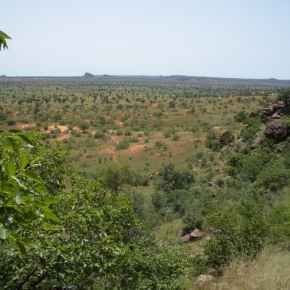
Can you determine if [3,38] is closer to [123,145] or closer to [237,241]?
[237,241]

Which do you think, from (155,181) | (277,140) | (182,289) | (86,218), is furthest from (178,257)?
(277,140)

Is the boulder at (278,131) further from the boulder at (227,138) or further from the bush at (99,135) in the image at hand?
the bush at (99,135)

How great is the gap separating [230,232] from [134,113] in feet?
170

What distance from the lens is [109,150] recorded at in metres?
38.7

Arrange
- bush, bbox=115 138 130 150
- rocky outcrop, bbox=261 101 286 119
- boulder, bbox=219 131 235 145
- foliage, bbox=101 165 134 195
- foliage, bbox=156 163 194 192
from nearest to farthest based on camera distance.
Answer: foliage, bbox=101 165 134 195, foliage, bbox=156 163 194 192, rocky outcrop, bbox=261 101 286 119, boulder, bbox=219 131 235 145, bush, bbox=115 138 130 150

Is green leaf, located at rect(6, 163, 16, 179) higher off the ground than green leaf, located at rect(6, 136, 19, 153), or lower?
lower

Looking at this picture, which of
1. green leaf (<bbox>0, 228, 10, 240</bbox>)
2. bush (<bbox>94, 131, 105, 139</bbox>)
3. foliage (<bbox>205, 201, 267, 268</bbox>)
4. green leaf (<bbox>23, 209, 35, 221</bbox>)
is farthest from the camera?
bush (<bbox>94, 131, 105, 139</bbox>)

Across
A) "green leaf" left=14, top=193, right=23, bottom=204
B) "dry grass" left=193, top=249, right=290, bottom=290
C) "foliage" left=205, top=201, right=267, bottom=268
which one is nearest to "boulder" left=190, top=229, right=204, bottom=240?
"foliage" left=205, top=201, right=267, bottom=268

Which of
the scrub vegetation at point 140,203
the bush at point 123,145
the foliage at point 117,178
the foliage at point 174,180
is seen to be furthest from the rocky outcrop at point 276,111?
the foliage at point 117,178

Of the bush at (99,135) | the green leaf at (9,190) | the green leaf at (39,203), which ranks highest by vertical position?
the green leaf at (9,190)

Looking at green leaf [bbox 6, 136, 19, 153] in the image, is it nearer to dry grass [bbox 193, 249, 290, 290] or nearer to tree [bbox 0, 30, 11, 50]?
tree [bbox 0, 30, 11, 50]

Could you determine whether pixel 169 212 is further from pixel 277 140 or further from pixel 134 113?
pixel 134 113

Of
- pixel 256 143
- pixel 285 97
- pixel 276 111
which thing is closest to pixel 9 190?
pixel 256 143

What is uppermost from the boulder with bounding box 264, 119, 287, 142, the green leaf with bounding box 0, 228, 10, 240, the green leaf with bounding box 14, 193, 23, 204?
the green leaf with bounding box 14, 193, 23, 204
